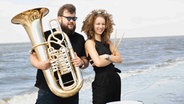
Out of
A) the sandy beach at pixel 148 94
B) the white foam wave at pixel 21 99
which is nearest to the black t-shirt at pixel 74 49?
the sandy beach at pixel 148 94

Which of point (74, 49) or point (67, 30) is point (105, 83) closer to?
point (74, 49)

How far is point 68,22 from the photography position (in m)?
2.84

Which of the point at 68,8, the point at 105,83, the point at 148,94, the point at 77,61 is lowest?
the point at 148,94

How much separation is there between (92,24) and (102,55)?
283 millimetres

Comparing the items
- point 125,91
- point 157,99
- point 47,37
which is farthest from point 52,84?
point 125,91

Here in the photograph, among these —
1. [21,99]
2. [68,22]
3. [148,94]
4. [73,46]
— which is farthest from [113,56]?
[21,99]

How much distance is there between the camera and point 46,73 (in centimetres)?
274

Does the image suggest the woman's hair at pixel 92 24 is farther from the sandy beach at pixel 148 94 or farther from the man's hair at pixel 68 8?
the sandy beach at pixel 148 94

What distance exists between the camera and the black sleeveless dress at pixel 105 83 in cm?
292

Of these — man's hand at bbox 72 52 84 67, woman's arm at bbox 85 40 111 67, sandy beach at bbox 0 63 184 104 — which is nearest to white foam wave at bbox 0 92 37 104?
sandy beach at bbox 0 63 184 104

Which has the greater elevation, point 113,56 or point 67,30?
point 67,30

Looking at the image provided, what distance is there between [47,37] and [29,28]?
0.54 feet

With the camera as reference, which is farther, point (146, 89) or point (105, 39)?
point (146, 89)

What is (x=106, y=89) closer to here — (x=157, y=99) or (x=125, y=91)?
(x=157, y=99)
